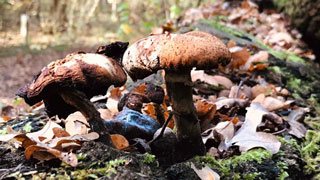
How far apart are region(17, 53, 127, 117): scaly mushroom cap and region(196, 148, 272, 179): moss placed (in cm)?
63

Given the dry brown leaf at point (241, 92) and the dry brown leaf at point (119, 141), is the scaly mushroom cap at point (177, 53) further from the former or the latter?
the dry brown leaf at point (241, 92)

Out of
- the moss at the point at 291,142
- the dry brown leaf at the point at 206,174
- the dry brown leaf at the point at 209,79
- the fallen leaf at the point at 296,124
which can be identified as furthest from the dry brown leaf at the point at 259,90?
the dry brown leaf at the point at 206,174

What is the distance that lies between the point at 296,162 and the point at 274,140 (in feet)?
0.60

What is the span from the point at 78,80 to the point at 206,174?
0.74 meters

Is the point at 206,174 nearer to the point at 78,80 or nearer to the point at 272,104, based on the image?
the point at 78,80

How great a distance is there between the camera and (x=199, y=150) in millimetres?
1732

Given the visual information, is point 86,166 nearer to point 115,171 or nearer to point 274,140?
point 115,171

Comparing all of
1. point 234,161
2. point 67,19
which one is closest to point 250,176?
point 234,161

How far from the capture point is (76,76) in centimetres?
134

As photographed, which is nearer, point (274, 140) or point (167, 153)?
point (167, 153)

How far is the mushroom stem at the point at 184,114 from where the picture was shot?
60.3 inches

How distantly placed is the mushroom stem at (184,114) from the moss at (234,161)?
0.25 feet

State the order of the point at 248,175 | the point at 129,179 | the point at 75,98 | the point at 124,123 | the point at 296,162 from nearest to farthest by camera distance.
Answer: the point at 129,179 < the point at 75,98 < the point at 248,175 < the point at 124,123 < the point at 296,162

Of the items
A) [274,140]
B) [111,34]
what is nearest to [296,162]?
[274,140]
